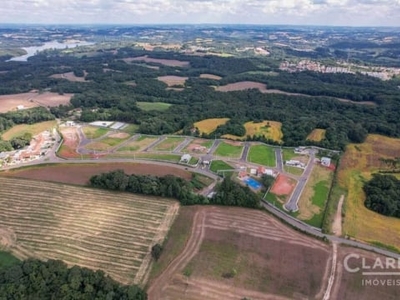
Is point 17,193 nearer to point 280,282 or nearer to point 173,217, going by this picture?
point 173,217

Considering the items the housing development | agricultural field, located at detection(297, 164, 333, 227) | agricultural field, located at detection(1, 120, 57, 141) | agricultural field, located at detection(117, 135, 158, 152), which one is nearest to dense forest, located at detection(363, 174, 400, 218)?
the housing development

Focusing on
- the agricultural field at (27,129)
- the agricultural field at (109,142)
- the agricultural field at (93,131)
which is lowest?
the agricultural field at (27,129)

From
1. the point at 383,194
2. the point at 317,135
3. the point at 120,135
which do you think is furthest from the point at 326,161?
the point at 120,135

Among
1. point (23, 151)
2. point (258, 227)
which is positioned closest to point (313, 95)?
point (258, 227)

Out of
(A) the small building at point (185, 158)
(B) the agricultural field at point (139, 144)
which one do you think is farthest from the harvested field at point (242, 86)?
(A) the small building at point (185, 158)

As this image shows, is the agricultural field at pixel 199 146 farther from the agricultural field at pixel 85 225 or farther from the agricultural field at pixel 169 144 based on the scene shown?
the agricultural field at pixel 85 225
